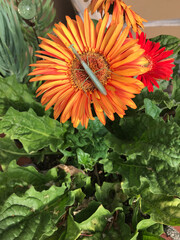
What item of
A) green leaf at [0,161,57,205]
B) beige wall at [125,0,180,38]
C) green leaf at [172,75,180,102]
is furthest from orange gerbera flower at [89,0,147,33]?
beige wall at [125,0,180,38]

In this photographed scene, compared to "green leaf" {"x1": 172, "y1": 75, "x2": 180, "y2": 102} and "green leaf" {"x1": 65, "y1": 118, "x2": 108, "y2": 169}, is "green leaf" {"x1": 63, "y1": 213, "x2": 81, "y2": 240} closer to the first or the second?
"green leaf" {"x1": 65, "y1": 118, "x2": 108, "y2": 169}

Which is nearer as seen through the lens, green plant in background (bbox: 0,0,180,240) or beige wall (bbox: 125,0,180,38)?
green plant in background (bbox: 0,0,180,240)

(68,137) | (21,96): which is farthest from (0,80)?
(68,137)

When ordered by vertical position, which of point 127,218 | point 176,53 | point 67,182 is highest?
point 176,53

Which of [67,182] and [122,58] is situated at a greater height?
[122,58]

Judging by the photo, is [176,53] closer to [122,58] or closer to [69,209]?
[122,58]

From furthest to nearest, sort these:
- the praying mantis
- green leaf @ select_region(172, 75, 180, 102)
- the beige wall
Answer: the beige wall, green leaf @ select_region(172, 75, 180, 102), the praying mantis

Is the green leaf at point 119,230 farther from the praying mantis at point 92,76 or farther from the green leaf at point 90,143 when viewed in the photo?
the praying mantis at point 92,76
